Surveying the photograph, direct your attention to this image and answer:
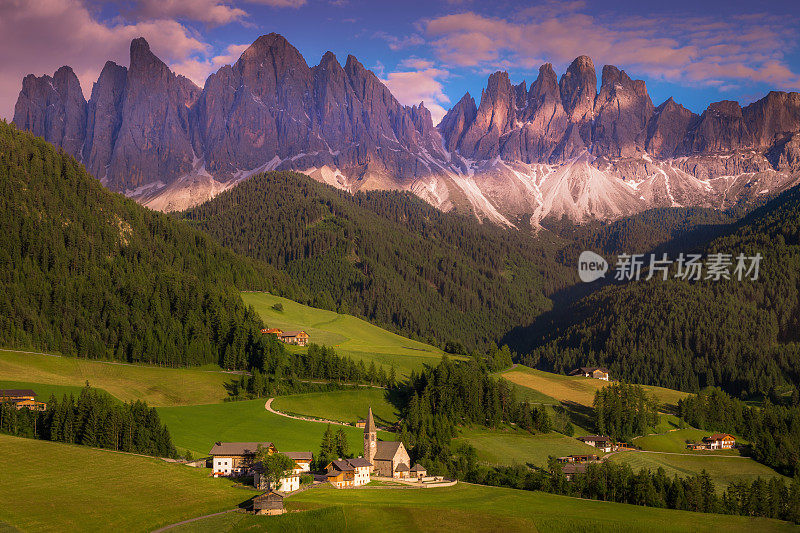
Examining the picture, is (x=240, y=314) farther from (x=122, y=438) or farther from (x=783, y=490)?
Result: (x=783, y=490)

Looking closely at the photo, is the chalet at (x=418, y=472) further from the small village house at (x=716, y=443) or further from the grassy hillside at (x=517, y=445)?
the small village house at (x=716, y=443)

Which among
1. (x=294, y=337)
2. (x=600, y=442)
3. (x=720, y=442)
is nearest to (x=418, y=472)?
(x=600, y=442)

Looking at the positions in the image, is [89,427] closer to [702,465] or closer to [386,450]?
[386,450]

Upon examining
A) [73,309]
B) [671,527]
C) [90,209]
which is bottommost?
[671,527]

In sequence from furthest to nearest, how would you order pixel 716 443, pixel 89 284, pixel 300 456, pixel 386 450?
pixel 89 284
pixel 716 443
pixel 386 450
pixel 300 456

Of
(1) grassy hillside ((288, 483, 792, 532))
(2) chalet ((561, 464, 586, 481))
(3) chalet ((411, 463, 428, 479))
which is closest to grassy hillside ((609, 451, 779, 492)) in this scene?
(2) chalet ((561, 464, 586, 481))

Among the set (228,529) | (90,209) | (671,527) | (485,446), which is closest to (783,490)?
(671,527)

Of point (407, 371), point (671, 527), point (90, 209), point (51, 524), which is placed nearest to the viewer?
point (51, 524)
